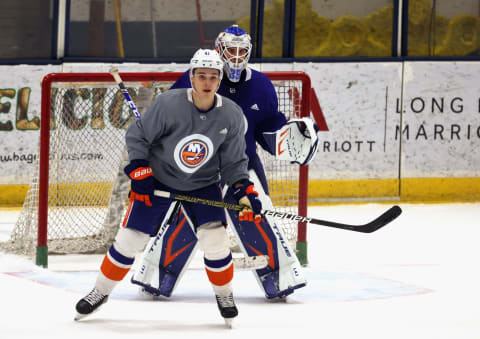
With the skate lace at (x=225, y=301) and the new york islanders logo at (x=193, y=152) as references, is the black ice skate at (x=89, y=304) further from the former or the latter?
the new york islanders logo at (x=193, y=152)

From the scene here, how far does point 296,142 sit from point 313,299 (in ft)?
2.33

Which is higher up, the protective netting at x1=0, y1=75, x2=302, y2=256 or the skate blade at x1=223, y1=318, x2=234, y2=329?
the protective netting at x1=0, y1=75, x2=302, y2=256

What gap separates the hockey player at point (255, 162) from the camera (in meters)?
3.97

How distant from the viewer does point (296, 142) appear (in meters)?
3.98

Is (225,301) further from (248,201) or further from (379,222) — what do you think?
(379,222)

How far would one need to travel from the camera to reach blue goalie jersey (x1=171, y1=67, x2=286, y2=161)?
4.05 metres

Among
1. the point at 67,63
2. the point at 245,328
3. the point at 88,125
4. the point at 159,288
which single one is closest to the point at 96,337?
the point at 245,328

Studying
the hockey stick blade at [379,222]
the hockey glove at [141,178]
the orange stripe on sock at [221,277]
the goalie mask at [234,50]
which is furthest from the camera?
the goalie mask at [234,50]

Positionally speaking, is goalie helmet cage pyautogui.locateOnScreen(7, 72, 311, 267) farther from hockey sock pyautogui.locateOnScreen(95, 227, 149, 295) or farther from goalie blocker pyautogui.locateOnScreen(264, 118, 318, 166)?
hockey sock pyautogui.locateOnScreen(95, 227, 149, 295)

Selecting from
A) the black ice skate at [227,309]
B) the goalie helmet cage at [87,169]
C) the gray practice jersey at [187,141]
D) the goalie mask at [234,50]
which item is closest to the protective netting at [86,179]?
the goalie helmet cage at [87,169]

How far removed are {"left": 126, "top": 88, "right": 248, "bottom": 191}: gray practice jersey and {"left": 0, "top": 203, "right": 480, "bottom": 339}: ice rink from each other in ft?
1.89

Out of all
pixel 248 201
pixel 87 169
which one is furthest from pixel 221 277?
pixel 87 169

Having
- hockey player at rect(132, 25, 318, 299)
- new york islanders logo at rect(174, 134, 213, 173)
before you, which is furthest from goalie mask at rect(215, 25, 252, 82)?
new york islanders logo at rect(174, 134, 213, 173)

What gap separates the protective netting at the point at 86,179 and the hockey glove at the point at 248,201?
1.66m
